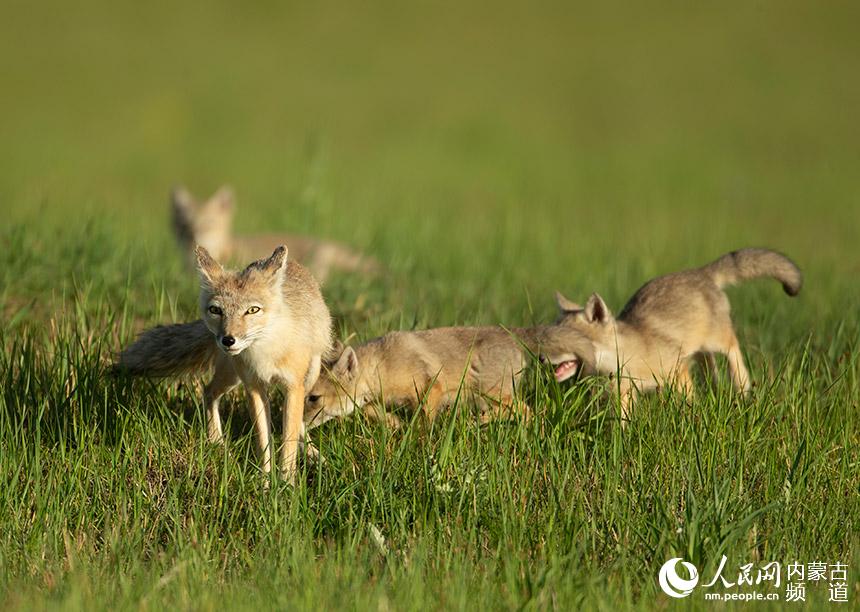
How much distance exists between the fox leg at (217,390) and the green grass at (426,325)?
20 cm

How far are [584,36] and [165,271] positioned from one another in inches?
1004

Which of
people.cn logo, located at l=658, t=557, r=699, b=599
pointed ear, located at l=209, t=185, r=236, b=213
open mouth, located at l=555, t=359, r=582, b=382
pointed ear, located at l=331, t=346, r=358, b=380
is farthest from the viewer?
pointed ear, located at l=209, t=185, r=236, b=213

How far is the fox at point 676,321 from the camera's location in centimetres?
765

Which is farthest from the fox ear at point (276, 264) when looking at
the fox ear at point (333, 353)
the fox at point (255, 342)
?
the fox ear at point (333, 353)

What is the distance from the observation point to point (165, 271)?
31.4 feet

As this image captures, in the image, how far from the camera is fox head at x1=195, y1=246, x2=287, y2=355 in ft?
19.4

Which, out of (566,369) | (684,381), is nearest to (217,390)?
(566,369)

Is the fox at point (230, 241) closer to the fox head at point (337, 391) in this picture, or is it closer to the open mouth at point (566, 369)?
the fox head at point (337, 391)

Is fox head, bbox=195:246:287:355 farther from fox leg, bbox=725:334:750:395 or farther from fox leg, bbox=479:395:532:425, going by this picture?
fox leg, bbox=725:334:750:395

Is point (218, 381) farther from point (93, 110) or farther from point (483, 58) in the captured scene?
point (483, 58)

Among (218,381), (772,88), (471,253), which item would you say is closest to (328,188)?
(471,253)

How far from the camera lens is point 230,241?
13.4 metres

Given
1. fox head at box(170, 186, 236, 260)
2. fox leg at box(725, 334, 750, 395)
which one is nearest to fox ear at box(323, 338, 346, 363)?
fox leg at box(725, 334, 750, 395)

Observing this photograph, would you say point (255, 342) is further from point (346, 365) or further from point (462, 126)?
point (462, 126)
